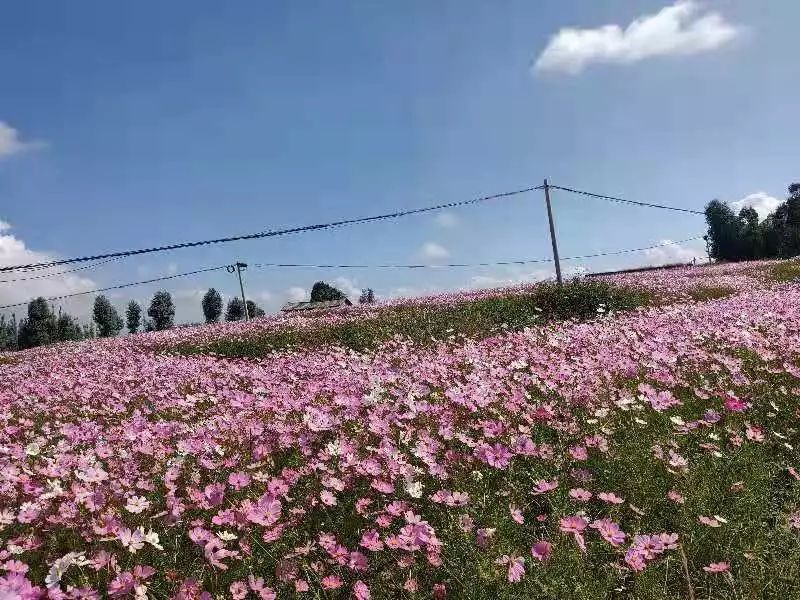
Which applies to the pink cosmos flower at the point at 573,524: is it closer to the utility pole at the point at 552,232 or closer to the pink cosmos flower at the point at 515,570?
the pink cosmos flower at the point at 515,570

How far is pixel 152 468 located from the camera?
4.42 m

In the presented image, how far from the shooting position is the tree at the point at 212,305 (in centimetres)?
8200

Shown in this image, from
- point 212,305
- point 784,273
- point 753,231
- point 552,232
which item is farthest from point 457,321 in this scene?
point 212,305

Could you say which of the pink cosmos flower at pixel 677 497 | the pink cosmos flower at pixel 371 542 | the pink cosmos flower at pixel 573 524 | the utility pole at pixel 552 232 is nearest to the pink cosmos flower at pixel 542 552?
the pink cosmos flower at pixel 573 524

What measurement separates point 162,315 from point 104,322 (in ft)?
21.4

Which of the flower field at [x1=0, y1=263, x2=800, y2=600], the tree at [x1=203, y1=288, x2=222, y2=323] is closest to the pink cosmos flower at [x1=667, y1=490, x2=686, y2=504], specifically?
the flower field at [x1=0, y1=263, x2=800, y2=600]

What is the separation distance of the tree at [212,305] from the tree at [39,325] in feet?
64.4

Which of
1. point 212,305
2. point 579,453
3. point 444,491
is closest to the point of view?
point 444,491

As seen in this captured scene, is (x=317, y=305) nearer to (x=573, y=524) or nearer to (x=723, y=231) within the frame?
(x=723, y=231)

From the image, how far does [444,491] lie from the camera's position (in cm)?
346

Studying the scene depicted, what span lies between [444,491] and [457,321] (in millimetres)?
12436

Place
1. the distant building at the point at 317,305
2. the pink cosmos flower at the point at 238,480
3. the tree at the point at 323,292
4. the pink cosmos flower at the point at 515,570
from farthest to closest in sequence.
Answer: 1. the tree at the point at 323,292
2. the distant building at the point at 317,305
3. the pink cosmos flower at the point at 238,480
4. the pink cosmos flower at the point at 515,570

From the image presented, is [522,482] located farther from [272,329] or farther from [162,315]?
[162,315]

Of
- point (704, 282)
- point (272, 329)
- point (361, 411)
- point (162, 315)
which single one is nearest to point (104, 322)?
point (162, 315)
